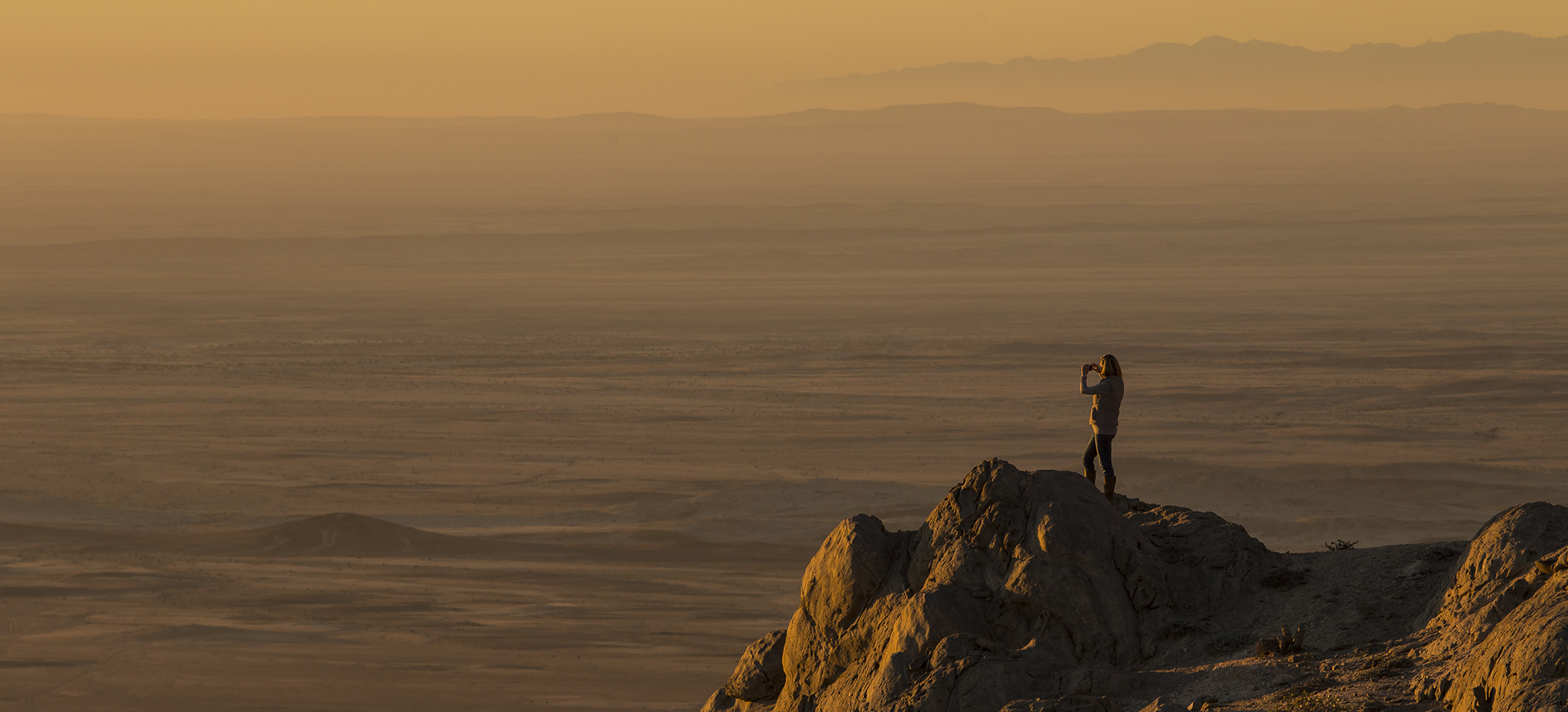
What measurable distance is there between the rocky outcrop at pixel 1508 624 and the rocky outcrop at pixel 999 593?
6.64 feet

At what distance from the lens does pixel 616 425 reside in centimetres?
5175

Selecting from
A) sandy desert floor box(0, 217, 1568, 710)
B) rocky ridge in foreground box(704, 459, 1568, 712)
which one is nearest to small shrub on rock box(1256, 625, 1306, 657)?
rocky ridge in foreground box(704, 459, 1568, 712)

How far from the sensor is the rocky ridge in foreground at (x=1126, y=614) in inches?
417

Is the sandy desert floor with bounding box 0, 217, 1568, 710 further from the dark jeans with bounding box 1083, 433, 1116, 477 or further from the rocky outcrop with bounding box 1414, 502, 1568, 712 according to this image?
the rocky outcrop with bounding box 1414, 502, 1568, 712

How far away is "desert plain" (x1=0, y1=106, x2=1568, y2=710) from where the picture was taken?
30.7 meters

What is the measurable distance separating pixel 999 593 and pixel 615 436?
1509 inches

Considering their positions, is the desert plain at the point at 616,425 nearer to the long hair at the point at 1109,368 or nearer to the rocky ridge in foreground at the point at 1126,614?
the rocky ridge in foreground at the point at 1126,614

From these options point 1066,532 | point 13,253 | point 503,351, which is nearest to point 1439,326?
point 503,351

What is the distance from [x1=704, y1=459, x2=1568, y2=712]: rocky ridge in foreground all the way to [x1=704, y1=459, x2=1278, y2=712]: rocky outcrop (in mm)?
17

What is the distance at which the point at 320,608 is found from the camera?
3225 cm

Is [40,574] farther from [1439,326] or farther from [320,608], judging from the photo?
[1439,326]

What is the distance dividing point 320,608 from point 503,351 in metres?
36.1

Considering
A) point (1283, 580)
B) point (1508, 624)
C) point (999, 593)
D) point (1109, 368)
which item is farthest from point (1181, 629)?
point (1508, 624)

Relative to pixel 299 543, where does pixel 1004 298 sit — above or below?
above
